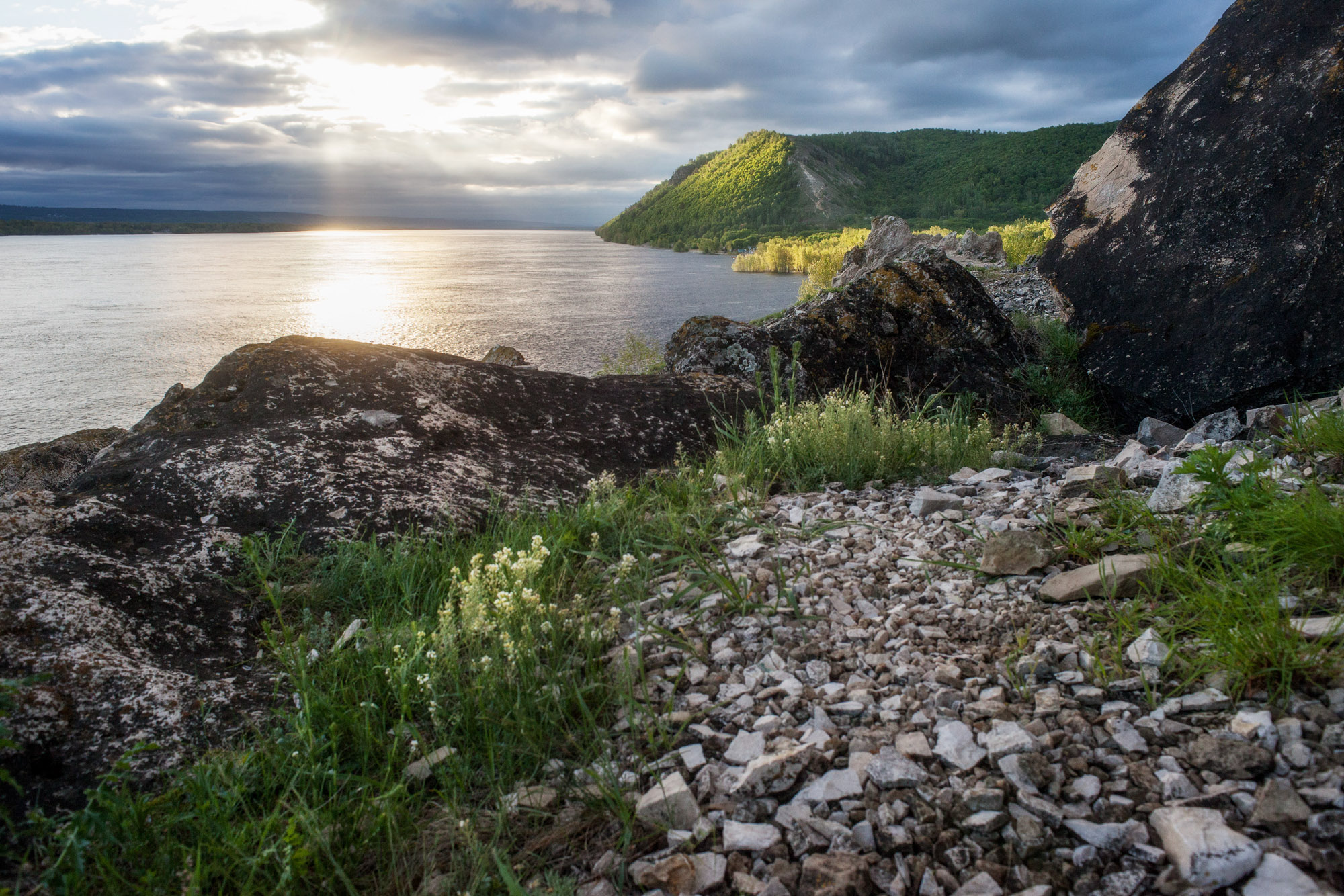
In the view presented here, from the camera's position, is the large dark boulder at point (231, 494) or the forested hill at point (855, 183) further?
the forested hill at point (855, 183)

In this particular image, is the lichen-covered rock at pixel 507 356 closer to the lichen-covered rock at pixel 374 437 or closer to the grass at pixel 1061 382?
the lichen-covered rock at pixel 374 437

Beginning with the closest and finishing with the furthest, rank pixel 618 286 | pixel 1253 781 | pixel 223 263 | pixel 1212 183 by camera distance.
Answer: pixel 1253 781 < pixel 1212 183 < pixel 618 286 < pixel 223 263

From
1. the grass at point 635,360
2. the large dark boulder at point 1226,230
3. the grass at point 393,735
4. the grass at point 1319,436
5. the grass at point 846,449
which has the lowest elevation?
the grass at point 393,735

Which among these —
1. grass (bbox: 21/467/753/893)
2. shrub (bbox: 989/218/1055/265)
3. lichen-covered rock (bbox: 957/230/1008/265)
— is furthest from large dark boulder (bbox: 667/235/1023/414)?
lichen-covered rock (bbox: 957/230/1008/265)

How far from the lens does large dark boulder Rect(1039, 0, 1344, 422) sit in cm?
591

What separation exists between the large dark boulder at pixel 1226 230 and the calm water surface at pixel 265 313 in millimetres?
9296

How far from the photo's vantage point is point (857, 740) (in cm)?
220

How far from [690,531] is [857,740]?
162 cm

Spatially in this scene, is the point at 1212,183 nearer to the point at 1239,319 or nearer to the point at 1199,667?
the point at 1239,319

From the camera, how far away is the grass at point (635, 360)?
12.5 meters

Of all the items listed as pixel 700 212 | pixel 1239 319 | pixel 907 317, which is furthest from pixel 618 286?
pixel 700 212

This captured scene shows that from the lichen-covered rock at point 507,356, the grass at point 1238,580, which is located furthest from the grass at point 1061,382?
the lichen-covered rock at point 507,356

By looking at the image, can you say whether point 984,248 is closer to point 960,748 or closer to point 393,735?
point 960,748

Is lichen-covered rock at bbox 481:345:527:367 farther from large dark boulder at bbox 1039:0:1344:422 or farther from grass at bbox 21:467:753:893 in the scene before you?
large dark boulder at bbox 1039:0:1344:422
